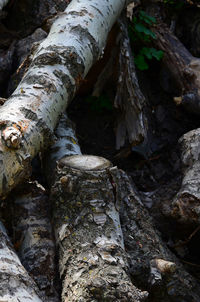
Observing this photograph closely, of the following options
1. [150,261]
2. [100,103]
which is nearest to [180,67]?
[100,103]

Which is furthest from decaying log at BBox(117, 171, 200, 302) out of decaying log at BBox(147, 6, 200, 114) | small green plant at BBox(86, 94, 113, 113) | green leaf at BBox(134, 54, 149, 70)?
green leaf at BBox(134, 54, 149, 70)

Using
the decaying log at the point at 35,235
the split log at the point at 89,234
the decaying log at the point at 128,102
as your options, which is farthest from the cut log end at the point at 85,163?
the decaying log at the point at 128,102

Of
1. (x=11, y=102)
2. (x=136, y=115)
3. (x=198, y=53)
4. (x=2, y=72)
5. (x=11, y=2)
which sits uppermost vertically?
(x=11, y=2)

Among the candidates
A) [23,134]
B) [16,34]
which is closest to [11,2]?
[16,34]

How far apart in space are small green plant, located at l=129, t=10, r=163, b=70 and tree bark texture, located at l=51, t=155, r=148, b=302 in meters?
1.92

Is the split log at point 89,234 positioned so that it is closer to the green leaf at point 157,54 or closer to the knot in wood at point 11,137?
the knot in wood at point 11,137

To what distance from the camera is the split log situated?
1619mm

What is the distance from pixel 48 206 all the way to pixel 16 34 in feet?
7.87

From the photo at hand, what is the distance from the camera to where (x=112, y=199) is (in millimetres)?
2049

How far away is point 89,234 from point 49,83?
1.03m

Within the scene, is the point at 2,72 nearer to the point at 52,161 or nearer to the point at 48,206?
the point at 52,161

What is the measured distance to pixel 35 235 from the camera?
2.03 m

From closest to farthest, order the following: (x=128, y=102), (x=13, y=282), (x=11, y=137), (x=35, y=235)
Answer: (x=13, y=282) → (x=11, y=137) → (x=35, y=235) → (x=128, y=102)

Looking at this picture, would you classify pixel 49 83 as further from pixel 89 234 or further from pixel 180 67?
pixel 180 67
